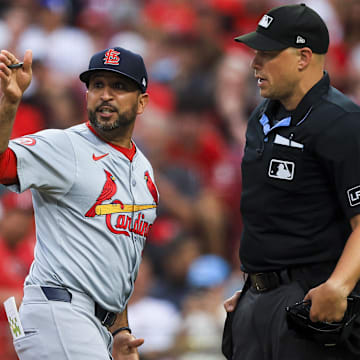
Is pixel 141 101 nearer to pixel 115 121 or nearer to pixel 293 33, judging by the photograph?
pixel 115 121

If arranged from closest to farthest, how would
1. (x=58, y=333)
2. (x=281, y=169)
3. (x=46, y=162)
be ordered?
(x=46, y=162) < (x=58, y=333) < (x=281, y=169)

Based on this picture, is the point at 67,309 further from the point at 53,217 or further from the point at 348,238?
the point at 348,238

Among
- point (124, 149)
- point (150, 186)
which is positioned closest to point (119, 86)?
point (124, 149)

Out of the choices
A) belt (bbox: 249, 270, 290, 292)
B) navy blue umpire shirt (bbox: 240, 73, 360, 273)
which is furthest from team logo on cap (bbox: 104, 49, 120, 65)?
belt (bbox: 249, 270, 290, 292)

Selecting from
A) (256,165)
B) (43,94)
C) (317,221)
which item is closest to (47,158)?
(256,165)

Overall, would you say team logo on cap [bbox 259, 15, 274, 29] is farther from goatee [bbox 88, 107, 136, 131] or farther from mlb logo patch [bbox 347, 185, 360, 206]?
mlb logo patch [bbox 347, 185, 360, 206]

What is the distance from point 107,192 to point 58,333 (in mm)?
681

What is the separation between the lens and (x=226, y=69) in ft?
26.1

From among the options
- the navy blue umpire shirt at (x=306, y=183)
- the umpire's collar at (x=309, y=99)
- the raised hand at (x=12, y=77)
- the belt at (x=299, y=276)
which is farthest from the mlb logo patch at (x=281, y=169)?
the raised hand at (x=12, y=77)

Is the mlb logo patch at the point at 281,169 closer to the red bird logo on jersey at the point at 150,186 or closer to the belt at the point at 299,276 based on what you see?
the belt at the point at 299,276

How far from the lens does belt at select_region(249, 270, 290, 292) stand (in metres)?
3.42

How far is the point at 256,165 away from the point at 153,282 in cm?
317

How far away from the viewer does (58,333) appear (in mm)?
3254

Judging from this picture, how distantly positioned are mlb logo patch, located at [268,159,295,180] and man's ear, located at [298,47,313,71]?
0.46 meters
